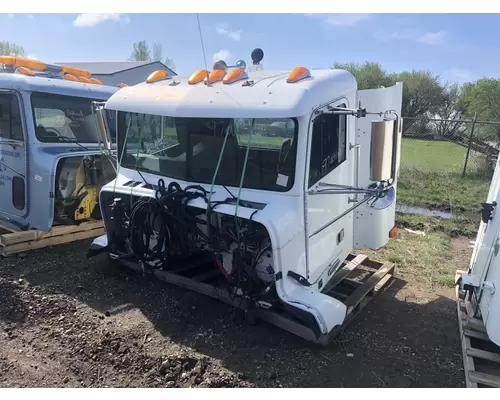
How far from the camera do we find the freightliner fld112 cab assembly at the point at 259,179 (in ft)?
11.4

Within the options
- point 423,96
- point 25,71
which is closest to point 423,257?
point 25,71

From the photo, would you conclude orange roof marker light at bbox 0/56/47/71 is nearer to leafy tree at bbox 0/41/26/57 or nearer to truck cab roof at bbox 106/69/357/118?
truck cab roof at bbox 106/69/357/118

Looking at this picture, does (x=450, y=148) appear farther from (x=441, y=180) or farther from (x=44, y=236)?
(x=44, y=236)

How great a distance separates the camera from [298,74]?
3.65 metres

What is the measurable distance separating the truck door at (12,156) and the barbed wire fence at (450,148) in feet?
28.2

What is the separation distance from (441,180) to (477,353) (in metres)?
7.57

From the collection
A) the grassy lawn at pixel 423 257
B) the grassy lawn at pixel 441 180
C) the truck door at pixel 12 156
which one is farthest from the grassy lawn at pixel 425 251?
the truck door at pixel 12 156

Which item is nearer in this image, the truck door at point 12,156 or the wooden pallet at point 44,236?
the wooden pallet at point 44,236

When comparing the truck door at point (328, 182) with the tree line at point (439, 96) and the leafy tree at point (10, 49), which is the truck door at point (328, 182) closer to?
the tree line at point (439, 96)

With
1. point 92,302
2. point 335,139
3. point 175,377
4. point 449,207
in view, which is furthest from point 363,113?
point 449,207

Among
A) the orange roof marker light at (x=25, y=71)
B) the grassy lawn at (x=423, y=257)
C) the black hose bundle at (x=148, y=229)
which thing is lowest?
the grassy lawn at (x=423, y=257)

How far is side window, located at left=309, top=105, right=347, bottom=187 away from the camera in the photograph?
3613mm

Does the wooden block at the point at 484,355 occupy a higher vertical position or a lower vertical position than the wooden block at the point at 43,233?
lower

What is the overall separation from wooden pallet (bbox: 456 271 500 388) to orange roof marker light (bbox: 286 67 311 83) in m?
2.52
